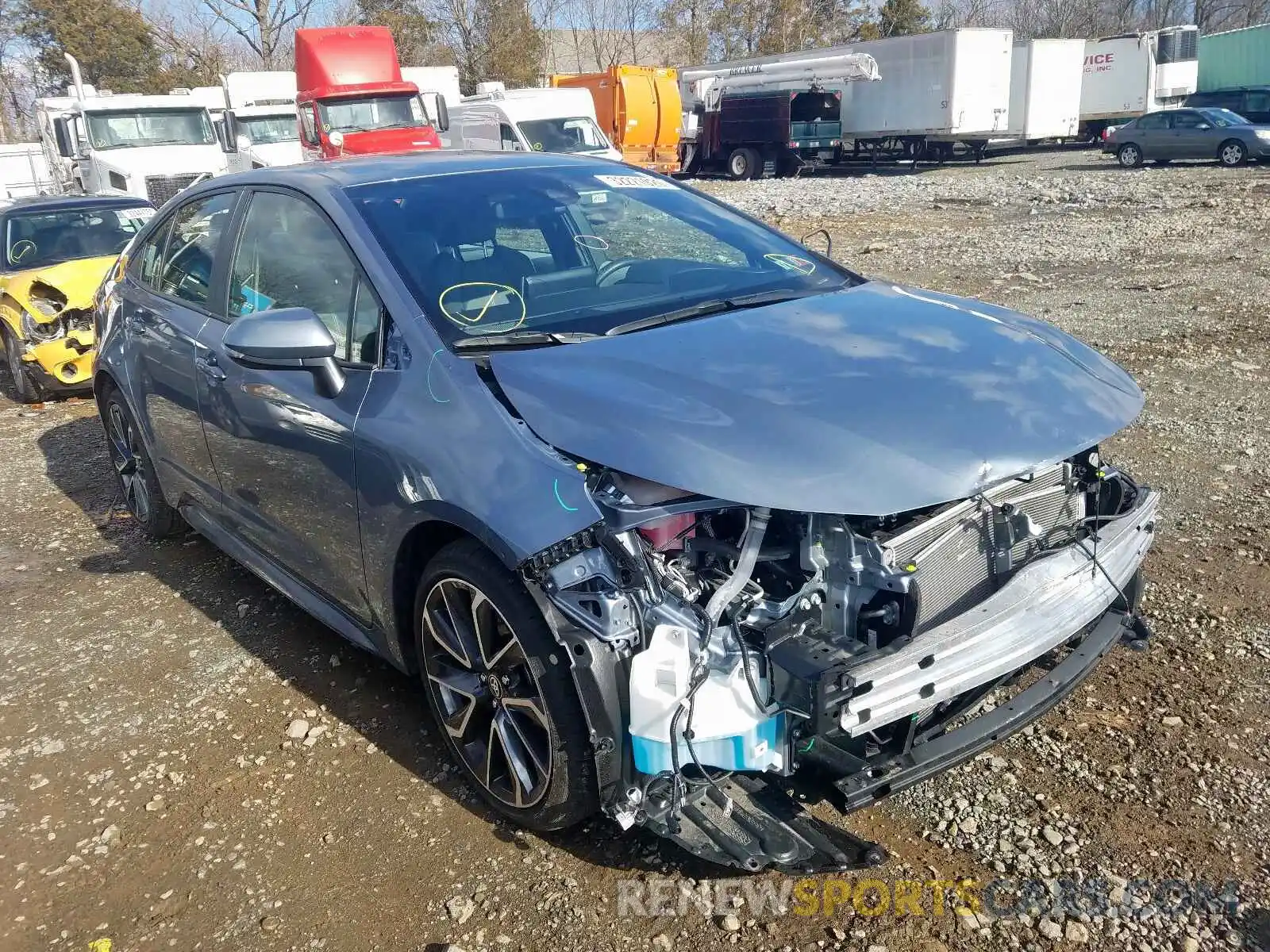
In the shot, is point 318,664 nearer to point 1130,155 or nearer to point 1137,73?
point 1130,155

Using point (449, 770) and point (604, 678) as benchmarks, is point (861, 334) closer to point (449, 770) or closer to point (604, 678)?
point (604, 678)

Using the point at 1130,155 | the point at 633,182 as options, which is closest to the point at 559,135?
the point at 1130,155

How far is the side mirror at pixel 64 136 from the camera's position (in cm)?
1620

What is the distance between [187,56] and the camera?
44500mm

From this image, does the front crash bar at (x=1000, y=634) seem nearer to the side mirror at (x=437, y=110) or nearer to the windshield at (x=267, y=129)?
the side mirror at (x=437, y=110)

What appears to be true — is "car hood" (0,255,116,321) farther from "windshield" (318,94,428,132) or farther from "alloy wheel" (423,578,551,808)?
"windshield" (318,94,428,132)

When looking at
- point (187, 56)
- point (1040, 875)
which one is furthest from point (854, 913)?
point (187, 56)

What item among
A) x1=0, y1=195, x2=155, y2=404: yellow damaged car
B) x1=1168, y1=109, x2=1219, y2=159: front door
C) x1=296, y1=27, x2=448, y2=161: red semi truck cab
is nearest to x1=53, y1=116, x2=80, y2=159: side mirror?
x1=296, y1=27, x2=448, y2=161: red semi truck cab

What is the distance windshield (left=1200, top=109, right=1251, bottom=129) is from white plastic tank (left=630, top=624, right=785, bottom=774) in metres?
25.4

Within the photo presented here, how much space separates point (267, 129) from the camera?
64.0 ft

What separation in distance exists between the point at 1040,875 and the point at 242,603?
3417mm

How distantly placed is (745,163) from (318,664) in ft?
89.1

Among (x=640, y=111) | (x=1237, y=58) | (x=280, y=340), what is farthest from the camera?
(x=1237, y=58)

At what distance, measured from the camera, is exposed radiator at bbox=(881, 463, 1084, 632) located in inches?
99.4
